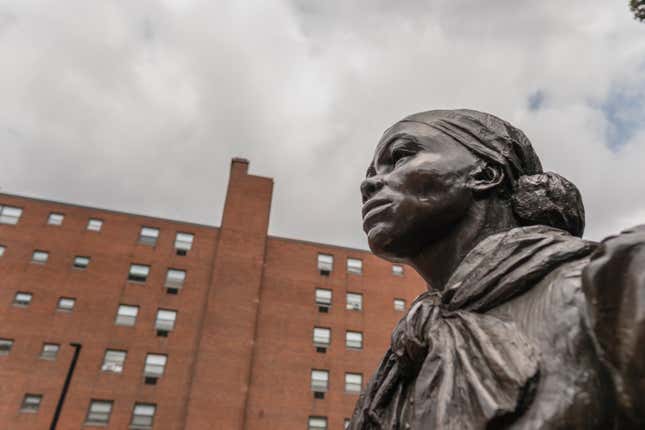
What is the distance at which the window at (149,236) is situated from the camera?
32094 millimetres

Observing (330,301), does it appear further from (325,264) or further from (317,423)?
(317,423)

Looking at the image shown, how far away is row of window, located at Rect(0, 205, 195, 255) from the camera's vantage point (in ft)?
101

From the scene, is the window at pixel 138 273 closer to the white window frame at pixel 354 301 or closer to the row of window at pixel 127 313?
the row of window at pixel 127 313

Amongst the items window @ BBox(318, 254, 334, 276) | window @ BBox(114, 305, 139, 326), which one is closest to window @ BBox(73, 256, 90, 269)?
window @ BBox(114, 305, 139, 326)

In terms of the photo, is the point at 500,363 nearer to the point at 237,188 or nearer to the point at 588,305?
the point at 588,305

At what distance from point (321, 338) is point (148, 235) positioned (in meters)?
13.7

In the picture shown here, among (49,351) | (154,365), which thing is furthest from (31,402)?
(154,365)

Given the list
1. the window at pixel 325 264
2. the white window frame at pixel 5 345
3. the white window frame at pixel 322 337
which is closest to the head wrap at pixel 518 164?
the white window frame at pixel 322 337

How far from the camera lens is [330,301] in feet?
106

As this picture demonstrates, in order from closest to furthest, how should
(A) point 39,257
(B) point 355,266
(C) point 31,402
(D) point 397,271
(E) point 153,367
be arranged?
(C) point 31,402 < (E) point 153,367 < (A) point 39,257 < (B) point 355,266 < (D) point 397,271

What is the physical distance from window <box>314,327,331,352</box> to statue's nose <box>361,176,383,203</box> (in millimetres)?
29174

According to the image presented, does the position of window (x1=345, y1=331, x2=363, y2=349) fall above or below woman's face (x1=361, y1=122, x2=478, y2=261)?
→ above

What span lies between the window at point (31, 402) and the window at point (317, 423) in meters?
14.8

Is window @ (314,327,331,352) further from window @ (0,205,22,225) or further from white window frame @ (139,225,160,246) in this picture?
window @ (0,205,22,225)
